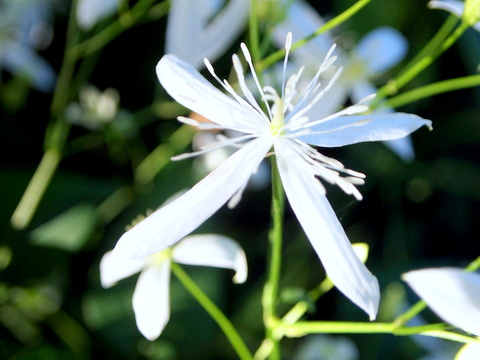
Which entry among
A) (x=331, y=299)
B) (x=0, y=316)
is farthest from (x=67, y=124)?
(x=331, y=299)

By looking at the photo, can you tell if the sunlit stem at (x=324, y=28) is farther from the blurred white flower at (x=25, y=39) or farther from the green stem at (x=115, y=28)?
the blurred white flower at (x=25, y=39)

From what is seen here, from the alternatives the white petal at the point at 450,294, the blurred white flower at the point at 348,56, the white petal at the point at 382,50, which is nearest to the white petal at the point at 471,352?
the white petal at the point at 450,294

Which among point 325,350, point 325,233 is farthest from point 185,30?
point 325,350

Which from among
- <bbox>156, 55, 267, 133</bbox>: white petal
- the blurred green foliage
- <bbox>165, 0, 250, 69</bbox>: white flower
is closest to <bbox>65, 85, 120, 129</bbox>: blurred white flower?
the blurred green foliage

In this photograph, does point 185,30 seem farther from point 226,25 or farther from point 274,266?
point 274,266

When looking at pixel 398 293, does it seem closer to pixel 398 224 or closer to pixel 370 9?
pixel 398 224

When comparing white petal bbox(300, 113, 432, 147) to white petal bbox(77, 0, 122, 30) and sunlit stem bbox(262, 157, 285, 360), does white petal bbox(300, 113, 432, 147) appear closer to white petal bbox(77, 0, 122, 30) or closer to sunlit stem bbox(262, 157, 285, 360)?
sunlit stem bbox(262, 157, 285, 360)
